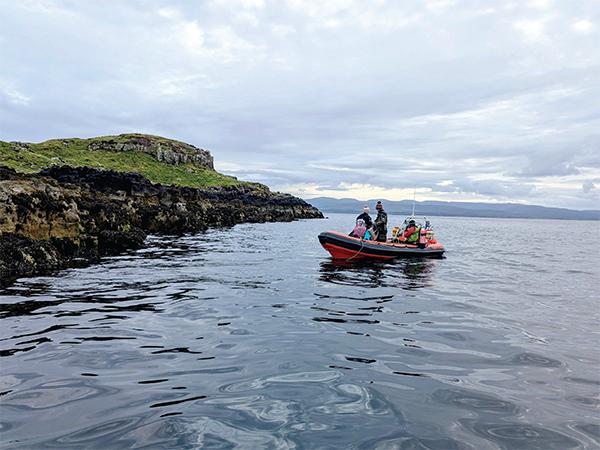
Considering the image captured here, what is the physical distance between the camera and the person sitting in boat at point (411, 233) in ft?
75.4

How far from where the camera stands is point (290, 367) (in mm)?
6457

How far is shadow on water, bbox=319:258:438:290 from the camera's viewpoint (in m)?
14.8

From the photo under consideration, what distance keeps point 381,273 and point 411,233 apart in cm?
692

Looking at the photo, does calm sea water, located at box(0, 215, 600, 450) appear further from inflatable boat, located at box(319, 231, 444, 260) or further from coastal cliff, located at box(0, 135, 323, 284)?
inflatable boat, located at box(319, 231, 444, 260)

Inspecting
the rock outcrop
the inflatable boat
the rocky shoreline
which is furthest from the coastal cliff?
the rock outcrop

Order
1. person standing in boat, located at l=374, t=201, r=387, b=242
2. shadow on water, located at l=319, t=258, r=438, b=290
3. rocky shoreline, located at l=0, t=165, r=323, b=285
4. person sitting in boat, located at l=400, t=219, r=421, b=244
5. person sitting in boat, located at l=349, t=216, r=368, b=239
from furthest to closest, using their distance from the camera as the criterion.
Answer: person sitting in boat, located at l=400, t=219, r=421, b=244 < person standing in boat, located at l=374, t=201, r=387, b=242 < person sitting in boat, located at l=349, t=216, r=368, b=239 < shadow on water, located at l=319, t=258, r=438, b=290 < rocky shoreline, located at l=0, t=165, r=323, b=285

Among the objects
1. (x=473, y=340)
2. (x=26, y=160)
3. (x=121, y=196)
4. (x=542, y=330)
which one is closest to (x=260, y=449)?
(x=473, y=340)

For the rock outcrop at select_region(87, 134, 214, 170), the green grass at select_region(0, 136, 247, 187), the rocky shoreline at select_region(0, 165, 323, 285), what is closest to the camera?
the rocky shoreline at select_region(0, 165, 323, 285)

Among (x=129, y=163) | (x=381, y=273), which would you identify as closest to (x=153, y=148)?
(x=129, y=163)

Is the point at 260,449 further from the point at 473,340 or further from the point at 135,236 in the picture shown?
the point at 135,236

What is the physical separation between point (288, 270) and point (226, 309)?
7.59 meters

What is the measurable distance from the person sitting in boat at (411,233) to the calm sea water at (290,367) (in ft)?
31.7

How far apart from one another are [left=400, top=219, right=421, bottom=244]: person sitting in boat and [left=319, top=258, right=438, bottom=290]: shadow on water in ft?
4.39

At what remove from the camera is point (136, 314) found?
9.24 metres
